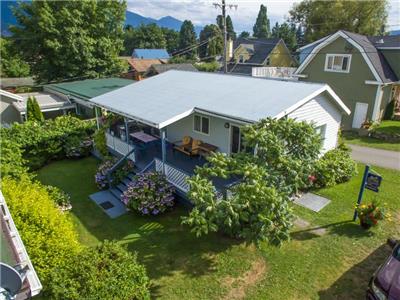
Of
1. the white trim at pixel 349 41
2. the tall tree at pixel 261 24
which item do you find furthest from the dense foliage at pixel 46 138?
the tall tree at pixel 261 24

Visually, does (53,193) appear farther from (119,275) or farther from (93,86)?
(93,86)

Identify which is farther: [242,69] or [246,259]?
[242,69]

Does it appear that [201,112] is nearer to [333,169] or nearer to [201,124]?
A: [201,124]

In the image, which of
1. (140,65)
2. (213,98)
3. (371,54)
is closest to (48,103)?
(213,98)

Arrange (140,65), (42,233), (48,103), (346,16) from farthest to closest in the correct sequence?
(140,65) → (346,16) → (48,103) → (42,233)

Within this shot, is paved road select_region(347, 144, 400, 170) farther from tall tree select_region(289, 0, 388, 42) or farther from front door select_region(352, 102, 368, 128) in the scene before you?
tall tree select_region(289, 0, 388, 42)

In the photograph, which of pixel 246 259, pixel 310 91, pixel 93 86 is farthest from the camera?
pixel 93 86

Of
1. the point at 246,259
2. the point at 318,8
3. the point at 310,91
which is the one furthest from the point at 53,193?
the point at 318,8
